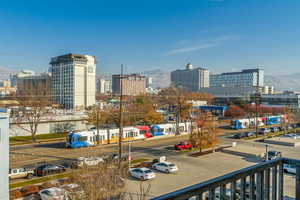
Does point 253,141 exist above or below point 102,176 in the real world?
below

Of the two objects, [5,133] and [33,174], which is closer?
[5,133]

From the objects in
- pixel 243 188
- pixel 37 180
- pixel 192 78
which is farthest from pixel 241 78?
pixel 243 188

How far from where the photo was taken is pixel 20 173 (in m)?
14.7

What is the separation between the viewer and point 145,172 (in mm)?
Result: 14094

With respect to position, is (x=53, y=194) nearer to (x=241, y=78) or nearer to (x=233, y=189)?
(x=233, y=189)

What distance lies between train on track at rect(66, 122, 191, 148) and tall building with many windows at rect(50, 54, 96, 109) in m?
42.8

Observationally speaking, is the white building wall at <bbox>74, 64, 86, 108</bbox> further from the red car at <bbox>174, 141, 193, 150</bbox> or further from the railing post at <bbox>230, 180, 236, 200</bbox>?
the railing post at <bbox>230, 180, 236, 200</bbox>

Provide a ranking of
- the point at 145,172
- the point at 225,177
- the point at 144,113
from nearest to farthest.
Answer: the point at 225,177, the point at 145,172, the point at 144,113

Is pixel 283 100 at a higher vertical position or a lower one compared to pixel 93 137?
higher

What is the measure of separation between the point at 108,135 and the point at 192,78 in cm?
14115

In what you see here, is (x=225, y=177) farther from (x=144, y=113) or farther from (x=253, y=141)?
(x=144, y=113)

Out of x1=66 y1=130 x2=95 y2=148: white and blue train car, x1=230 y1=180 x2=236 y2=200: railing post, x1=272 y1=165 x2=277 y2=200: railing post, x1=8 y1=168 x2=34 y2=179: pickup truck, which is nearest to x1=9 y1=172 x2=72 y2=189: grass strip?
x1=8 y1=168 x2=34 y2=179: pickup truck

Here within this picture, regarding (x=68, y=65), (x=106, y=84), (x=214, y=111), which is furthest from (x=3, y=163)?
(x=106, y=84)

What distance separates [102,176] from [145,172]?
6188mm
